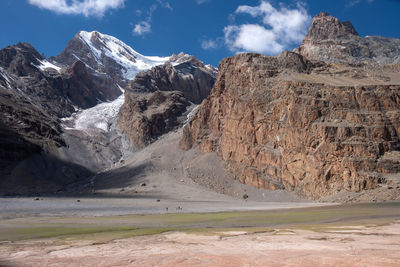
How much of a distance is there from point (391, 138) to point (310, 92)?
1812 cm

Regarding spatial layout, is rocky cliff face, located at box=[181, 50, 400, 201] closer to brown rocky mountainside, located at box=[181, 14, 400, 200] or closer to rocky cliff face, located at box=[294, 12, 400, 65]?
brown rocky mountainside, located at box=[181, 14, 400, 200]

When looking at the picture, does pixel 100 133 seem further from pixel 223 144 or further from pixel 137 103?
pixel 223 144

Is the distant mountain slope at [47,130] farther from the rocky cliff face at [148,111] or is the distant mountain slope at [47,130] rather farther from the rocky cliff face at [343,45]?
the rocky cliff face at [343,45]

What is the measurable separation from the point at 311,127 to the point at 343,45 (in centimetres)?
10803

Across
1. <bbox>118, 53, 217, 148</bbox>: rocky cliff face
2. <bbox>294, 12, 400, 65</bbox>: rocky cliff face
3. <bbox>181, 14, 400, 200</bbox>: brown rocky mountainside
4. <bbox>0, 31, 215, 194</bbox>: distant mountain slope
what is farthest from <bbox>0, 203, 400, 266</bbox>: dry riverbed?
<bbox>294, 12, 400, 65</bbox>: rocky cliff face

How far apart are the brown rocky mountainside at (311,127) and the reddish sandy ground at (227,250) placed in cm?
4107

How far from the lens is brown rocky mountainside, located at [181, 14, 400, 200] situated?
60688 mm

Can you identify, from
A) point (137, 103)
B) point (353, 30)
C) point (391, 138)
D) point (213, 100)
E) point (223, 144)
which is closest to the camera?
point (391, 138)

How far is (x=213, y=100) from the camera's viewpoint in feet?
367

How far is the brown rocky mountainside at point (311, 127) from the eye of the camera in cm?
6069

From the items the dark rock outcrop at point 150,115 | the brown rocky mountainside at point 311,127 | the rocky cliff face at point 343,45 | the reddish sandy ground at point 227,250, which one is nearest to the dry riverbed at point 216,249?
the reddish sandy ground at point 227,250

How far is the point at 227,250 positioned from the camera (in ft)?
47.8

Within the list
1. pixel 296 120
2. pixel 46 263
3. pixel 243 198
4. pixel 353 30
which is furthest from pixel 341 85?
pixel 353 30

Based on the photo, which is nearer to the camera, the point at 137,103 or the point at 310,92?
the point at 310,92
